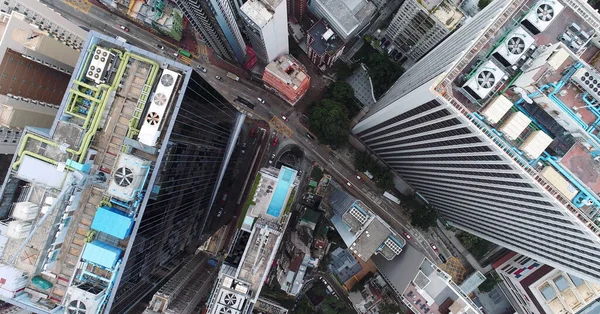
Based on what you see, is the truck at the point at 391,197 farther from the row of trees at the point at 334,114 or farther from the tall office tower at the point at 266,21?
the tall office tower at the point at 266,21

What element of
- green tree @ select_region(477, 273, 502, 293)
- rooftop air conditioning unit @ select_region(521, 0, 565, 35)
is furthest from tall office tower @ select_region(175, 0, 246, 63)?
green tree @ select_region(477, 273, 502, 293)

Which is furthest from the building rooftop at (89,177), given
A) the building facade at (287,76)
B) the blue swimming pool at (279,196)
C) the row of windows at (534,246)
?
the row of windows at (534,246)

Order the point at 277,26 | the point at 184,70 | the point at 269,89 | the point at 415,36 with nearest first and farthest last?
1. the point at 184,70
2. the point at 277,26
3. the point at 415,36
4. the point at 269,89

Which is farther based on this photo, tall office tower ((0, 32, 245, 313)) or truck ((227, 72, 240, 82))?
truck ((227, 72, 240, 82))

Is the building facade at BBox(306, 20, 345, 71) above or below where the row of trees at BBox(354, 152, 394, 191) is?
above

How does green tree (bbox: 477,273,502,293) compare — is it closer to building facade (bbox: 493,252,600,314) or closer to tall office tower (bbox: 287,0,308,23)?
building facade (bbox: 493,252,600,314)

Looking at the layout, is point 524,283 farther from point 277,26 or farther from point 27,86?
point 27,86

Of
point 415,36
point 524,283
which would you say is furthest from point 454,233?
point 415,36
